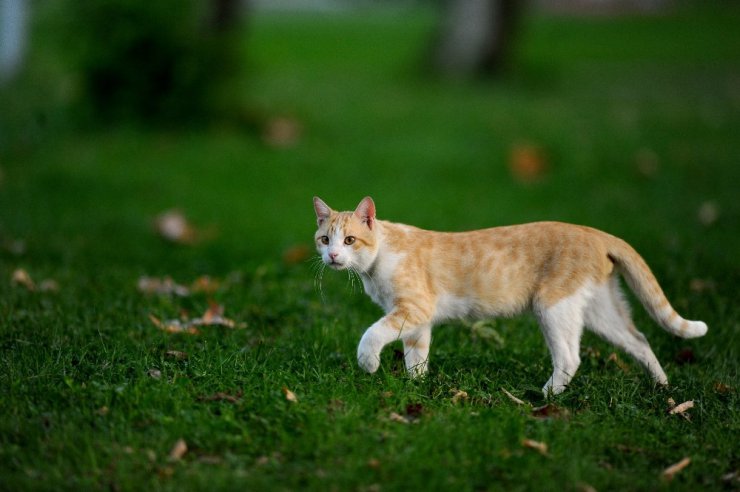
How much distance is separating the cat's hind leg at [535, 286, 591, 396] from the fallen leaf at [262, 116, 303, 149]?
7748 mm

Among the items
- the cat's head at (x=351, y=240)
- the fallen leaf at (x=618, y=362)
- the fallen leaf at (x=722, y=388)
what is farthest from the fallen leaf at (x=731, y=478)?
the cat's head at (x=351, y=240)

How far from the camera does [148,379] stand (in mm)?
4797

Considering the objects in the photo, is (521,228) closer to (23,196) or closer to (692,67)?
(23,196)

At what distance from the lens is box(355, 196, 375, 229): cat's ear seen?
525 cm

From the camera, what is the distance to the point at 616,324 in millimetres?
5418

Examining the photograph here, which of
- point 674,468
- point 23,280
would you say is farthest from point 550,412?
point 23,280

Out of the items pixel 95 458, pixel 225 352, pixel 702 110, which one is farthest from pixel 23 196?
pixel 702 110

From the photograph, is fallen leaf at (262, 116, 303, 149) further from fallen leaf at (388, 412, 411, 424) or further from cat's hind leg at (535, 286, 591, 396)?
fallen leaf at (388, 412, 411, 424)

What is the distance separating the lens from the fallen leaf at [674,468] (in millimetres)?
4214

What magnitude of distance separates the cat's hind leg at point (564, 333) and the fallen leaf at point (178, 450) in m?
2.02

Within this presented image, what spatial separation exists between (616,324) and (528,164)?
6306 mm

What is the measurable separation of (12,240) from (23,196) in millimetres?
1763

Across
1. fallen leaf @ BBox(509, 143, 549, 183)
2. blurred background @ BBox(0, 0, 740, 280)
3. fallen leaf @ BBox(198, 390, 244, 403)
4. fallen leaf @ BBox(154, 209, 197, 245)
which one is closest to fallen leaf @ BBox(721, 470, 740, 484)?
fallen leaf @ BBox(198, 390, 244, 403)

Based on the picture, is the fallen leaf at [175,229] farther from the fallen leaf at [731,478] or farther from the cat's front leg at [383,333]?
the fallen leaf at [731,478]
